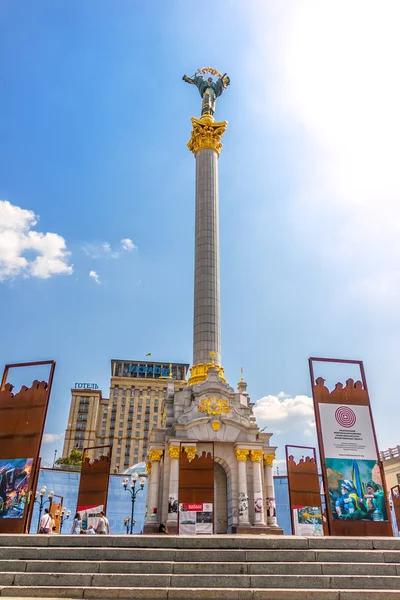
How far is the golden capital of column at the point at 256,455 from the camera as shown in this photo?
27344 mm

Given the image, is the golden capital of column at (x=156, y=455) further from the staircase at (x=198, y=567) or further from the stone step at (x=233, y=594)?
the stone step at (x=233, y=594)

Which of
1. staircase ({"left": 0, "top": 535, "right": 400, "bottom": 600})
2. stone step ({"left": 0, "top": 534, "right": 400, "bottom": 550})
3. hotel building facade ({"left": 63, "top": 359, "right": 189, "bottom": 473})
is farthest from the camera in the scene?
hotel building facade ({"left": 63, "top": 359, "right": 189, "bottom": 473})

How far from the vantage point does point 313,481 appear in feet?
80.4

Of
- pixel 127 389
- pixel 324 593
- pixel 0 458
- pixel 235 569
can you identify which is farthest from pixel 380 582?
pixel 127 389

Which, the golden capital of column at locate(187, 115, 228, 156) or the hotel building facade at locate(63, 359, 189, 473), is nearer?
the golden capital of column at locate(187, 115, 228, 156)

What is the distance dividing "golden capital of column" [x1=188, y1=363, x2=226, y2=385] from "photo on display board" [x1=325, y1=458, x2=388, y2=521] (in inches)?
569

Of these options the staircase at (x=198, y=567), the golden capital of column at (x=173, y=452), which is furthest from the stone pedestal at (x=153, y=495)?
the staircase at (x=198, y=567)

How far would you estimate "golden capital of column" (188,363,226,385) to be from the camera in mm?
30375

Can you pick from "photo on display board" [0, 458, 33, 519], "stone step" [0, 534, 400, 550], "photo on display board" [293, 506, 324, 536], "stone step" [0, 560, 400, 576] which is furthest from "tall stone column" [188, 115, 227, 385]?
"stone step" [0, 560, 400, 576]

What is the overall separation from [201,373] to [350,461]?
15.4 meters

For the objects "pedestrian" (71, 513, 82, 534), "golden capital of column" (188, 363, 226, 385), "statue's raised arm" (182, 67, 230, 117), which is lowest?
"pedestrian" (71, 513, 82, 534)

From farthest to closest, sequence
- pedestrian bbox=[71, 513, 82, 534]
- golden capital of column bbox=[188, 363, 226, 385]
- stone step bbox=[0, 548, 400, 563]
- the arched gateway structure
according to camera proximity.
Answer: golden capital of column bbox=[188, 363, 226, 385], the arched gateway structure, pedestrian bbox=[71, 513, 82, 534], stone step bbox=[0, 548, 400, 563]

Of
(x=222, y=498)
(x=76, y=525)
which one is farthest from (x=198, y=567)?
(x=222, y=498)

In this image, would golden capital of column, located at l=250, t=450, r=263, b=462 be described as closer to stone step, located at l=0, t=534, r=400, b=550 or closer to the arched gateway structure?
the arched gateway structure
